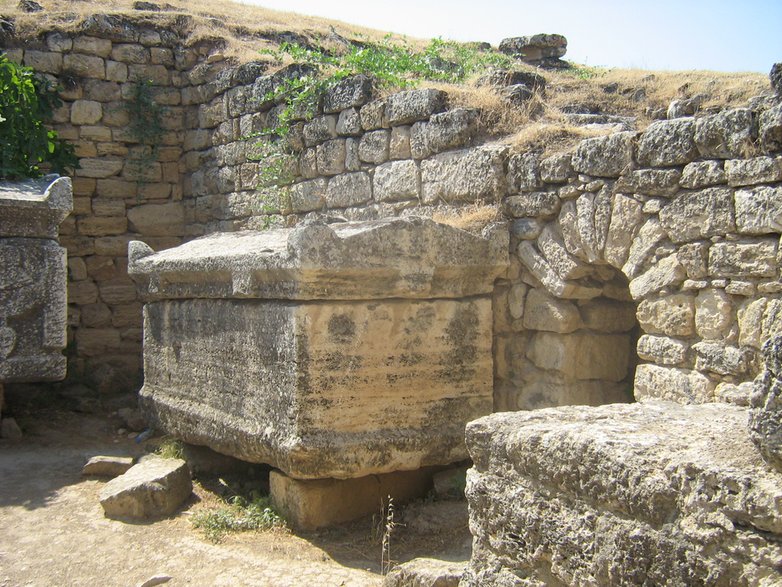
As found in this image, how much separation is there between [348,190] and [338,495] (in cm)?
275

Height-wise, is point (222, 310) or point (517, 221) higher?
point (517, 221)

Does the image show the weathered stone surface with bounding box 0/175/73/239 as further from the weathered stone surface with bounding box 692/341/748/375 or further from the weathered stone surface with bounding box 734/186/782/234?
the weathered stone surface with bounding box 734/186/782/234

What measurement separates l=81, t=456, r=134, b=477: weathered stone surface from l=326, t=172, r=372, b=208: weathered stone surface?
2.59 metres

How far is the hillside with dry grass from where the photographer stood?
5.43m

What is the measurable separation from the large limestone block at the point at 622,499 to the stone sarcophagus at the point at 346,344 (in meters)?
1.82

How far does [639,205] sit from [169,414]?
332 cm

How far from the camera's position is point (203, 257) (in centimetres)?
507

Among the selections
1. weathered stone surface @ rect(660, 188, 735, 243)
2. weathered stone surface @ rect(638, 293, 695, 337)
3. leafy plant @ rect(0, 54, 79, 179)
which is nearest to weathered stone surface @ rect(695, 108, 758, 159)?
weathered stone surface @ rect(660, 188, 735, 243)

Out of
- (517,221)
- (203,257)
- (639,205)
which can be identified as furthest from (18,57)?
(639,205)

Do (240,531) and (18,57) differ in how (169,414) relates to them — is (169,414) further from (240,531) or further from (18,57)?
(18,57)

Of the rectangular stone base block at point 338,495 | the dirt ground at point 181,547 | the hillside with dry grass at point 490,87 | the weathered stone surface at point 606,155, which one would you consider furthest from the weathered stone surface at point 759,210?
the rectangular stone base block at point 338,495

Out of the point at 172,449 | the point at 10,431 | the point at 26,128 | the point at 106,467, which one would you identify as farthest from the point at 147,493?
the point at 26,128

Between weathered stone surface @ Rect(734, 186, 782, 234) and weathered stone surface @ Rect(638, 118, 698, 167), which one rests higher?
weathered stone surface @ Rect(638, 118, 698, 167)

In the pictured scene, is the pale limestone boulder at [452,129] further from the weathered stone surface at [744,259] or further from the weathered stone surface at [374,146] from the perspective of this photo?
the weathered stone surface at [744,259]
